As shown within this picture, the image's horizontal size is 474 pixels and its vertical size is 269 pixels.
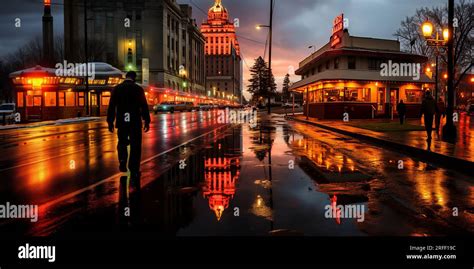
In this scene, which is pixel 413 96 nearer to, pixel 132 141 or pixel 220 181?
pixel 220 181

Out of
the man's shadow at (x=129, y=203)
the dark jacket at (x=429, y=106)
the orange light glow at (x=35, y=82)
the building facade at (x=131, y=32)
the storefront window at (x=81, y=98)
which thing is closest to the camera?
the man's shadow at (x=129, y=203)

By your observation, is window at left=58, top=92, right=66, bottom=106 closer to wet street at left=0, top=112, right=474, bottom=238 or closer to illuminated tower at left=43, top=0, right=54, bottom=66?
illuminated tower at left=43, top=0, right=54, bottom=66

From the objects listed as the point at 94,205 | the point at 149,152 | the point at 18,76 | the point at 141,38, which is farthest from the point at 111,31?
the point at 94,205

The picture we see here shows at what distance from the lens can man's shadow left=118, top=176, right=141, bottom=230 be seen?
200 inches

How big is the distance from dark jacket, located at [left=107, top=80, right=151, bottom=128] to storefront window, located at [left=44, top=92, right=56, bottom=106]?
40.5m

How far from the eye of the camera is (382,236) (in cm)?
455

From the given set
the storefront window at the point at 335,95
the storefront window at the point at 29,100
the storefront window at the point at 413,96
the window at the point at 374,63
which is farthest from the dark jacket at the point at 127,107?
the storefront window at the point at 29,100

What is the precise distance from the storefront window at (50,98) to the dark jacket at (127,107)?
133 feet

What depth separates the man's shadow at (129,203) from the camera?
5.07 m

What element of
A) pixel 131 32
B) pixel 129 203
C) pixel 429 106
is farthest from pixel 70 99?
pixel 131 32

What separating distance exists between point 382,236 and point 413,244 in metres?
0.35

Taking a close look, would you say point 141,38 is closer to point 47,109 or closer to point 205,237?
point 47,109

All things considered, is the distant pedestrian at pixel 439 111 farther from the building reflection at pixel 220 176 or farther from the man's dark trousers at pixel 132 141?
the man's dark trousers at pixel 132 141

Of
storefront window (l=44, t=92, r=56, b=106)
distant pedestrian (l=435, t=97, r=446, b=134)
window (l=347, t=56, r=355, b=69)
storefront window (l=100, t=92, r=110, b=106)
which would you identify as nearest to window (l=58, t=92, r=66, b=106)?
storefront window (l=44, t=92, r=56, b=106)
